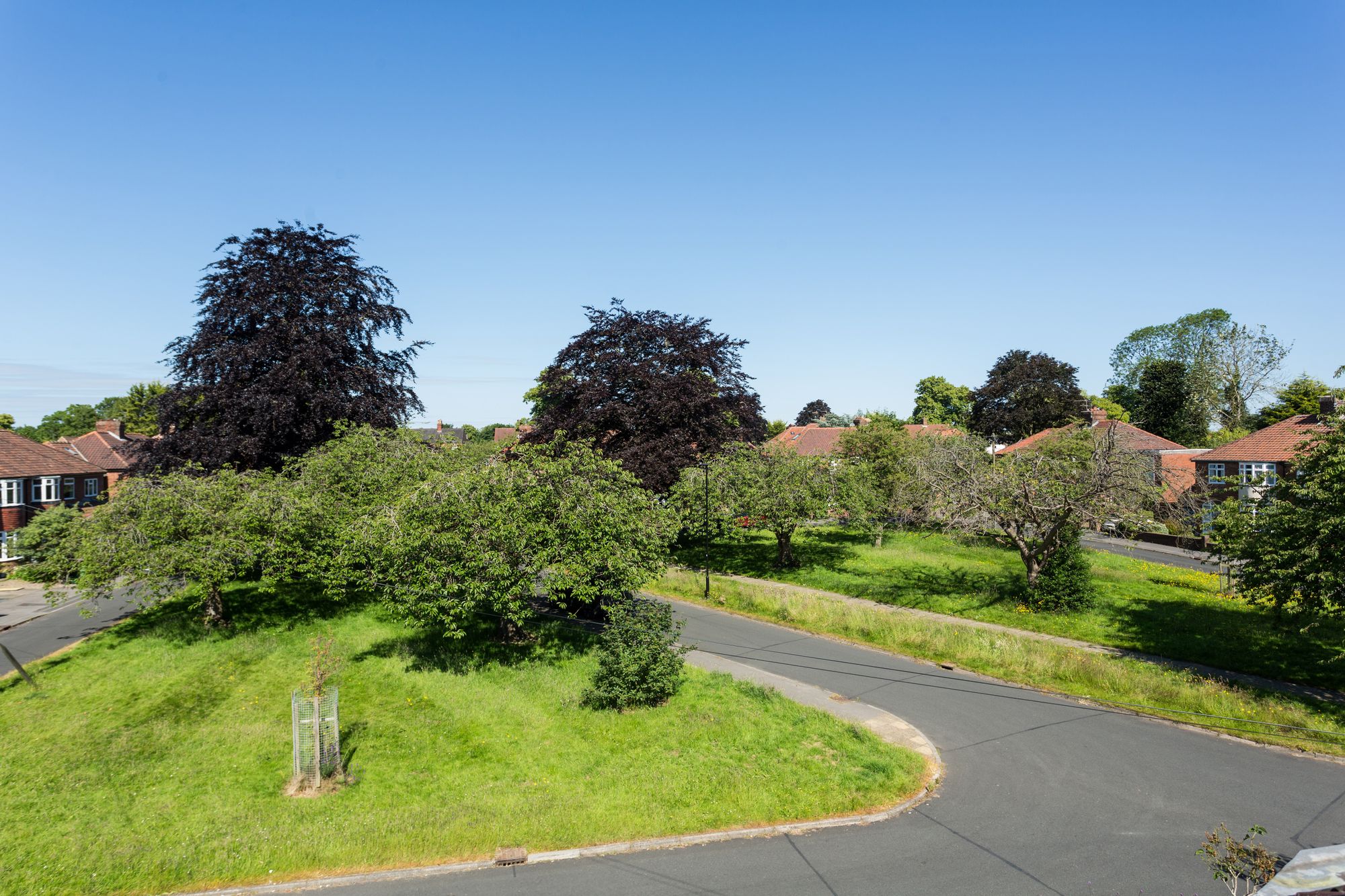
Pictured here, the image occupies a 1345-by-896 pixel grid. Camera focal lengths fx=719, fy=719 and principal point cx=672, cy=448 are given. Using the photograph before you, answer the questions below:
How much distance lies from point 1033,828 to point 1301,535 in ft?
36.4

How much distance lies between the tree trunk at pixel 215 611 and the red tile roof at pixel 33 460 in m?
28.4

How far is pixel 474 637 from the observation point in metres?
20.0

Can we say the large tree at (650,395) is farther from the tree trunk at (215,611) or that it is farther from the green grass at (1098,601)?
the tree trunk at (215,611)

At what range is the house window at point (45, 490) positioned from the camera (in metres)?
41.2

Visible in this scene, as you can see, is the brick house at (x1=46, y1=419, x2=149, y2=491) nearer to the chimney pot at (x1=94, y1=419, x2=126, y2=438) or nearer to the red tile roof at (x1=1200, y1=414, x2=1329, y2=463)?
the chimney pot at (x1=94, y1=419, x2=126, y2=438)

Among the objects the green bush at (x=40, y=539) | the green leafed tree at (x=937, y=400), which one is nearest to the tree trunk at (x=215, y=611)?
the green bush at (x=40, y=539)

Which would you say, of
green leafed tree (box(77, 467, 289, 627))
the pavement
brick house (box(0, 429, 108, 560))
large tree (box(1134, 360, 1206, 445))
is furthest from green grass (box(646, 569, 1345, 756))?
large tree (box(1134, 360, 1206, 445))

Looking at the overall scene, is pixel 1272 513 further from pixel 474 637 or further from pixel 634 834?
pixel 474 637

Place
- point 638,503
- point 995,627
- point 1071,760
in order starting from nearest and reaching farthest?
point 1071,760 < point 638,503 < point 995,627

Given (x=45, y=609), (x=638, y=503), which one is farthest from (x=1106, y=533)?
(x=45, y=609)

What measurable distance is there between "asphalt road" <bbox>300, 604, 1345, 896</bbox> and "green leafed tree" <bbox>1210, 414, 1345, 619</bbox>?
449 centimetres

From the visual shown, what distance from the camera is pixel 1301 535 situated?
637 inches

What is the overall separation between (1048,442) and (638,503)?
29.8m

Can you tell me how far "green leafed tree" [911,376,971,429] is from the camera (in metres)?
96.9
